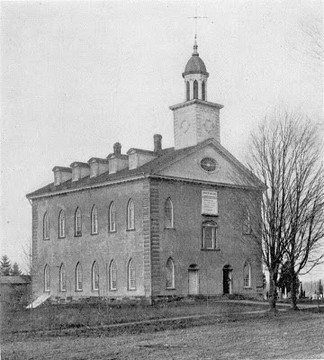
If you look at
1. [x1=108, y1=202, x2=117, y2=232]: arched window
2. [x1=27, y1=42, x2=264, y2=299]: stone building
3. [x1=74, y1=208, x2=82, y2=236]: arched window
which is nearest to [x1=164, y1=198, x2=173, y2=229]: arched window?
[x1=27, y1=42, x2=264, y2=299]: stone building

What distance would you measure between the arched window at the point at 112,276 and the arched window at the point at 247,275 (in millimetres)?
8566

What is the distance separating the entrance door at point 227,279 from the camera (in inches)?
1795

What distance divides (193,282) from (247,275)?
500 cm

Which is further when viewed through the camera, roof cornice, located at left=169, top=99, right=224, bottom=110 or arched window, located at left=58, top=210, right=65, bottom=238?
arched window, located at left=58, top=210, right=65, bottom=238

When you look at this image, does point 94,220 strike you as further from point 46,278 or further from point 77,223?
point 46,278

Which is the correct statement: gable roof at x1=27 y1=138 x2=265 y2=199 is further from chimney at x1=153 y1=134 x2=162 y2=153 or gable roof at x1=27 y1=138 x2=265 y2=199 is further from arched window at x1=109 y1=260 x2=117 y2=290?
arched window at x1=109 y1=260 x2=117 y2=290

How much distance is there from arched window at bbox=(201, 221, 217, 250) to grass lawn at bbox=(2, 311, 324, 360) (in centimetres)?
1831

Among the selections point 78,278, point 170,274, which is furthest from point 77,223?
point 170,274

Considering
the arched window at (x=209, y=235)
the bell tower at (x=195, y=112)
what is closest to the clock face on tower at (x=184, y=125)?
the bell tower at (x=195, y=112)

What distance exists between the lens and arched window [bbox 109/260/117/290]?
44.4 metres

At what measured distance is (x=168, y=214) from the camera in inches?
1698

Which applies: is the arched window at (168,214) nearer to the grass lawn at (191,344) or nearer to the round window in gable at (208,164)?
the round window in gable at (208,164)

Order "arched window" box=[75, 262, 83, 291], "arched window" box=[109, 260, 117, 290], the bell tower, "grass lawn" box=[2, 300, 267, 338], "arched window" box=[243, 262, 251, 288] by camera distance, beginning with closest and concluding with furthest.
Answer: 1. "grass lawn" box=[2, 300, 267, 338]
2. "arched window" box=[109, 260, 117, 290]
3. the bell tower
4. "arched window" box=[243, 262, 251, 288]
5. "arched window" box=[75, 262, 83, 291]

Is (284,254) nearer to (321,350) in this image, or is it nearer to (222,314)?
(222,314)
